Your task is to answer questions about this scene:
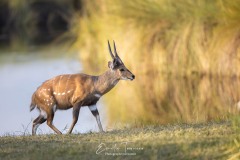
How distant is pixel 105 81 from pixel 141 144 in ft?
9.26

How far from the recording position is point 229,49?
16016mm

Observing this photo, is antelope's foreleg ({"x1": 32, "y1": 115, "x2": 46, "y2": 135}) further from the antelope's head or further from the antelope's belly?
the antelope's head

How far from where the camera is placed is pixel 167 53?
17656 millimetres

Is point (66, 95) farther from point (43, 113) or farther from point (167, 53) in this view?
point (167, 53)

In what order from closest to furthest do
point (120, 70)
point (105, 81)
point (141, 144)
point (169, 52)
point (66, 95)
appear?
point (141, 144) → point (66, 95) → point (105, 81) → point (120, 70) → point (169, 52)

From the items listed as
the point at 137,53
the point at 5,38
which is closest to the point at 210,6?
the point at 137,53

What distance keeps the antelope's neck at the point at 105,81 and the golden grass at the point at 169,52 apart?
8.08 ft

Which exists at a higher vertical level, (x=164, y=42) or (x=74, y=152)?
(x=164, y=42)

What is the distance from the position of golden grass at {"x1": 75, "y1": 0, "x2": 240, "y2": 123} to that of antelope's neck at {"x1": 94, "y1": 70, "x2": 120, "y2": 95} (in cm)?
246

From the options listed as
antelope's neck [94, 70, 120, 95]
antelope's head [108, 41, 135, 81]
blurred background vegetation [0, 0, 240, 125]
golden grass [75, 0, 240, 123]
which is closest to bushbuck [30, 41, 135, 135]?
antelope's neck [94, 70, 120, 95]

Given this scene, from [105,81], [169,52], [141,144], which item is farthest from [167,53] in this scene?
[141,144]

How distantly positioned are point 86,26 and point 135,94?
4195 mm

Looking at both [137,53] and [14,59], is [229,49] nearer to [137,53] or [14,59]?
[137,53]

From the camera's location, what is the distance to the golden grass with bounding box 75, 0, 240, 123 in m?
15.1
